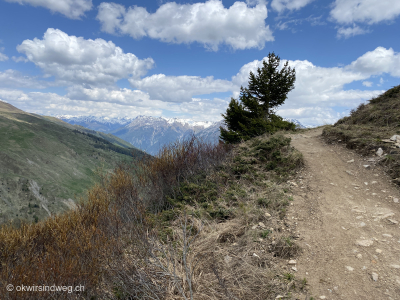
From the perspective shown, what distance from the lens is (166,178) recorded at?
12273 millimetres

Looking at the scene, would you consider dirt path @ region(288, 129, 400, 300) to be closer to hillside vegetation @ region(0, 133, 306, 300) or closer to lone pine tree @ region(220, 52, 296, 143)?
hillside vegetation @ region(0, 133, 306, 300)

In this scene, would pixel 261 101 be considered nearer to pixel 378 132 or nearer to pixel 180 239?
pixel 378 132

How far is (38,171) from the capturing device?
132875mm

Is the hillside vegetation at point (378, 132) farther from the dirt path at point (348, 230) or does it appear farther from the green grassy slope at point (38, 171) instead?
the green grassy slope at point (38, 171)

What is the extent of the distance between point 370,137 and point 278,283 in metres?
9.30

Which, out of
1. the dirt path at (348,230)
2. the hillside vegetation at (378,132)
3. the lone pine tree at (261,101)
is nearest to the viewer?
the dirt path at (348,230)

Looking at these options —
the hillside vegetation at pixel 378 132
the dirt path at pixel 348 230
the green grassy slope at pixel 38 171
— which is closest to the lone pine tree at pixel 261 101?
the hillside vegetation at pixel 378 132

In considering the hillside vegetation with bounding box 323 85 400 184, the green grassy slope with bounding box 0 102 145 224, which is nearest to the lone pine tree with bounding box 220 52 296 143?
the hillside vegetation with bounding box 323 85 400 184

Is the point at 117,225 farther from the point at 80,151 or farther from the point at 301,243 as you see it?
the point at 80,151

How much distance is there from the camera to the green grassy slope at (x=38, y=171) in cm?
10250

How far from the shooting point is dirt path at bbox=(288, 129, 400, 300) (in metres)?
3.74

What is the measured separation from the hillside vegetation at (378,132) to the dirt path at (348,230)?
454 mm

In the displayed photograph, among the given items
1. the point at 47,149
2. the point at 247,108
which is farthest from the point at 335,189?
the point at 47,149

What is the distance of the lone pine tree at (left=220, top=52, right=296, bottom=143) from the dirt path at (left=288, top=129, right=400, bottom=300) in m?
11.6
